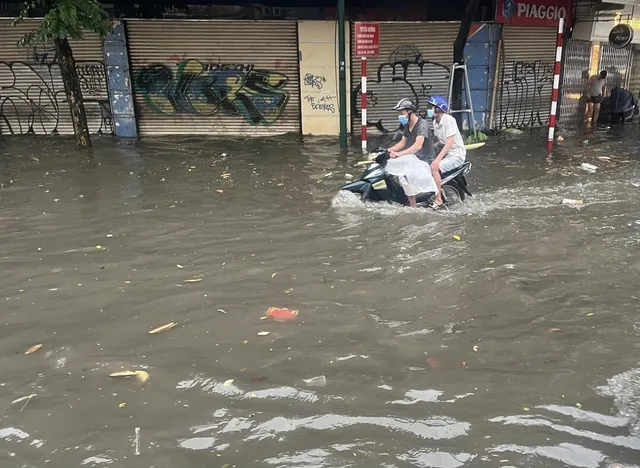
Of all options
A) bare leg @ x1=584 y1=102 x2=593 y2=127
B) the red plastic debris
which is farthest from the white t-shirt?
bare leg @ x1=584 y1=102 x2=593 y2=127

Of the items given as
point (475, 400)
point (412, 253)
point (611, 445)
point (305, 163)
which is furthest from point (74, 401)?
point (305, 163)

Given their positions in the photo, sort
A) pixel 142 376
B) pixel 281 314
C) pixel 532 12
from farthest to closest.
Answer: pixel 532 12, pixel 281 314, pixel 142 376

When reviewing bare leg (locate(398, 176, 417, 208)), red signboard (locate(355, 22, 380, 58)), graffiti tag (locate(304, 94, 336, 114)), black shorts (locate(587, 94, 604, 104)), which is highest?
red signboard (locate(355, 22, 380, 58))

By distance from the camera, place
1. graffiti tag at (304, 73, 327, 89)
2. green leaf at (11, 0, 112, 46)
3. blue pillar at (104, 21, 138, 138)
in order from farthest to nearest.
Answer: graffiti tag at (304, 73, 327, 89) < blue pillar at (104, 21, 138, 138) < green leaf at (11, 0, 112, 46)

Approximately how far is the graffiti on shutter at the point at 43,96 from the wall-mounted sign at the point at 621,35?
1269cm

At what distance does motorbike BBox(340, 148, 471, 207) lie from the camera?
694 cm

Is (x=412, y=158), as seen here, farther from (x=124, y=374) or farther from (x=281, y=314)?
(x=124, y=374)

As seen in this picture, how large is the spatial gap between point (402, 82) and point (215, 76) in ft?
14.3

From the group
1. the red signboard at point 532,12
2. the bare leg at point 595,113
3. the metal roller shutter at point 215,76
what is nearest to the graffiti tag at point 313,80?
the metal roller shutter at point 215,76

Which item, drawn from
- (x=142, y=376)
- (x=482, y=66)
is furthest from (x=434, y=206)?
(x=482, y=66)

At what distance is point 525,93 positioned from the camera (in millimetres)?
14234

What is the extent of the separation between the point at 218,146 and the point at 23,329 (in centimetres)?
816

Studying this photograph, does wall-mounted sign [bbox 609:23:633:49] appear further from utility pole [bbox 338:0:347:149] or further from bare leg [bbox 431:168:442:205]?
bare leg [bbox 431:168:442:205]

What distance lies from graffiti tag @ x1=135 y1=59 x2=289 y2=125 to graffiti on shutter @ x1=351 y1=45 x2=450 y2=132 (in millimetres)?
1912
